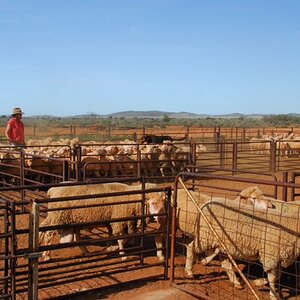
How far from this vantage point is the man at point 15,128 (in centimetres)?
1158

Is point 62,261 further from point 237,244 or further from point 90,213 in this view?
point 237,244

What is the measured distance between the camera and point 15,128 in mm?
11711

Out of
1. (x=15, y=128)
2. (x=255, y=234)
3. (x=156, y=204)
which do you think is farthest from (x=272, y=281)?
(x=15, y=128)

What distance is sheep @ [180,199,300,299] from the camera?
18.0 feet

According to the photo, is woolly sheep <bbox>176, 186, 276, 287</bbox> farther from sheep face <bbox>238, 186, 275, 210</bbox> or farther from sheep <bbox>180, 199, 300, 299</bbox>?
sheep <bbox>180, 199, 300, 299</bbox>

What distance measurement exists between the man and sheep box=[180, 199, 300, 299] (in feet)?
23.1

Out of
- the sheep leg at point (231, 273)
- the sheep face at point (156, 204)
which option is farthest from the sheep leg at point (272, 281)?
the sheep face at point (156, 204)

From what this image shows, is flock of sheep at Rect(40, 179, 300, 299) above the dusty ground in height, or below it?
above

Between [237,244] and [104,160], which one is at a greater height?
[104,160]

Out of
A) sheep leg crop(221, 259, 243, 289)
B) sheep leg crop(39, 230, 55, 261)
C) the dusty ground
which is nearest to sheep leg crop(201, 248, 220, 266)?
the dusty ground

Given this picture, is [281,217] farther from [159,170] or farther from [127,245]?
[159,170]

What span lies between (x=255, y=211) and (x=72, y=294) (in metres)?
2.46

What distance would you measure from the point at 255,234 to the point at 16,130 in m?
7.95

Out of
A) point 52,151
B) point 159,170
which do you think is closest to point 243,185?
point 159,170
